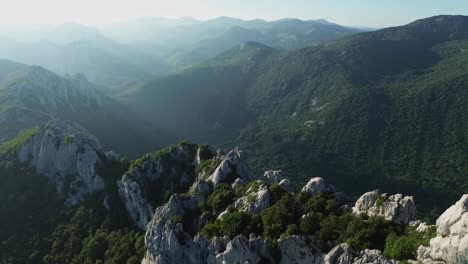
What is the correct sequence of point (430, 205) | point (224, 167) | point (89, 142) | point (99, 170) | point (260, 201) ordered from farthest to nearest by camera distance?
point (430, 205)
point (89, 142)
point (99, 170)
point (224, 167)
point (260, 201)

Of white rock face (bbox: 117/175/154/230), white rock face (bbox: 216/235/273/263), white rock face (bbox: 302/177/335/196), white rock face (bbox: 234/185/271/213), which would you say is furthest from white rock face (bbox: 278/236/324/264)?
white rock face (bbox: 117/175/154/230)

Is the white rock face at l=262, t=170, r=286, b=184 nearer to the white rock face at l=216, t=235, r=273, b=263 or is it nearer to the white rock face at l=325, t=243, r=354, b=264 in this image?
the white rock face at l=216, t=235, r=273, b=263

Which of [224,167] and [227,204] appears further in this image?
[224,167]

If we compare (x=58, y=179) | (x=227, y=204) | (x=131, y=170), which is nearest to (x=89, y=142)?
(x=58, y=179)

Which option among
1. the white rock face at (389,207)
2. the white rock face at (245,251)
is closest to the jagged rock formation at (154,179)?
the white rock face at (245,251)

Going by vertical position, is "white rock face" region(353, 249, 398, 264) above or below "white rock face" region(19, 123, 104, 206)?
above

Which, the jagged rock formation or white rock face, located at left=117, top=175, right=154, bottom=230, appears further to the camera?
the jagged rock formation

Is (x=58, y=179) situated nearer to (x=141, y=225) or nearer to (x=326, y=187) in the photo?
(x=141, y=225)
